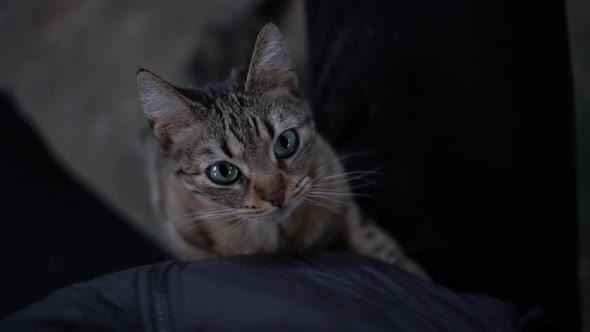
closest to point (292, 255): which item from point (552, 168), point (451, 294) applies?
point (451, 294)

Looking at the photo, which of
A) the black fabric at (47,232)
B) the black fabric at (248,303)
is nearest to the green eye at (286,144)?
the black fabric at (248,303)

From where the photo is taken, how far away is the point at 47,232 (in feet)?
4.12

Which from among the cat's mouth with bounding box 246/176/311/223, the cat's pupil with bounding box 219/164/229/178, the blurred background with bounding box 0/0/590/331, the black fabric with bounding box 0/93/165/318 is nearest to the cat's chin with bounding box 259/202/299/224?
the cat's mouth with bounding box 246/176/311/223

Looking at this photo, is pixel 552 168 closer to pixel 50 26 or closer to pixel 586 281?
pixel 586 281

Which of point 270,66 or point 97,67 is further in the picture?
point 97,67

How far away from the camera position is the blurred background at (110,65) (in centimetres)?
161

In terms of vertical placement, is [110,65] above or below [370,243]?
above

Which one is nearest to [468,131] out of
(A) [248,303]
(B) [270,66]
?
(B) [270,66]

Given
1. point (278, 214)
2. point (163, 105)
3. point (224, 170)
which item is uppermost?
point (163, 105)

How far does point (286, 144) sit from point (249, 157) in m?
0.09

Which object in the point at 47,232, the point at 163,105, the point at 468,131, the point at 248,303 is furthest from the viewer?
the point at 47,232

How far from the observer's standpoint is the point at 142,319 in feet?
2.29

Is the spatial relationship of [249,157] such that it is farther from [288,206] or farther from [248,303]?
[248,303]

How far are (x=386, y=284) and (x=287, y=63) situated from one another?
0.47 meters
